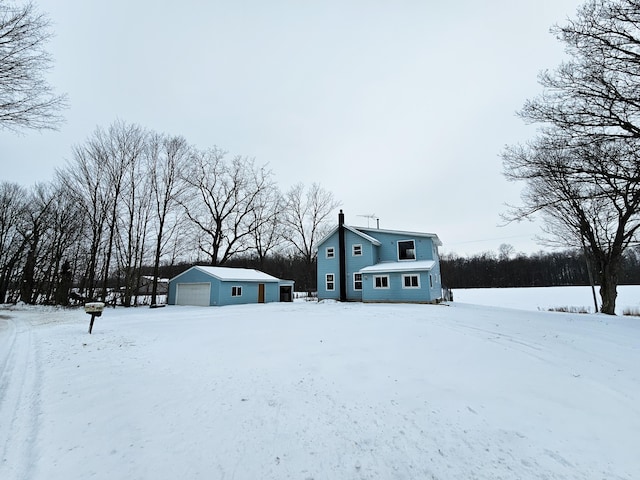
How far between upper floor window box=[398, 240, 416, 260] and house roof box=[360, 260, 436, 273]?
0.80 m

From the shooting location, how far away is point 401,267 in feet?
65.6

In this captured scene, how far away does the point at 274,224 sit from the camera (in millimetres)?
33875

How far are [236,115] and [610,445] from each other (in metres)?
25.9

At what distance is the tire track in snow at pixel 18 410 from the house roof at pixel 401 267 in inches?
696

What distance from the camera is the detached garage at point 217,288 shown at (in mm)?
22281

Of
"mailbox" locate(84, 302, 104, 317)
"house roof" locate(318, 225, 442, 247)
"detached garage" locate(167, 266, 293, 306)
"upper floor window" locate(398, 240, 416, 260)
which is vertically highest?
"house roof" locate(318, 225, 442, 247)

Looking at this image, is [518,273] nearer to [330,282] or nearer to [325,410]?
[330,282]

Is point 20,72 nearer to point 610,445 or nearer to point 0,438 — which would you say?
point 0,438

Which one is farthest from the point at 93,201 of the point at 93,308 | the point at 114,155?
the point at 93,308

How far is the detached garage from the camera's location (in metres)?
22.3

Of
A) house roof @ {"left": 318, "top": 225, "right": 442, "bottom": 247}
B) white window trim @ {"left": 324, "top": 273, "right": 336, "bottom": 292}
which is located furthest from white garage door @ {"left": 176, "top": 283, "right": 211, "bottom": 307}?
house roof @ {"left": 318, "top": 225, "right": 442, "bottom": 247}

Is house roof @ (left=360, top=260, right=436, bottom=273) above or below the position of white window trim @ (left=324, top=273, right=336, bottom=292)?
above

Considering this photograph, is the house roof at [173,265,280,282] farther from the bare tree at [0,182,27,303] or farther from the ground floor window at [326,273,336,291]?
the bare tree at [0,182,27,303]

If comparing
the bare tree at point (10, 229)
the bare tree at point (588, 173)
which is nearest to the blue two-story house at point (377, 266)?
the bare tree at point (588, 173)
